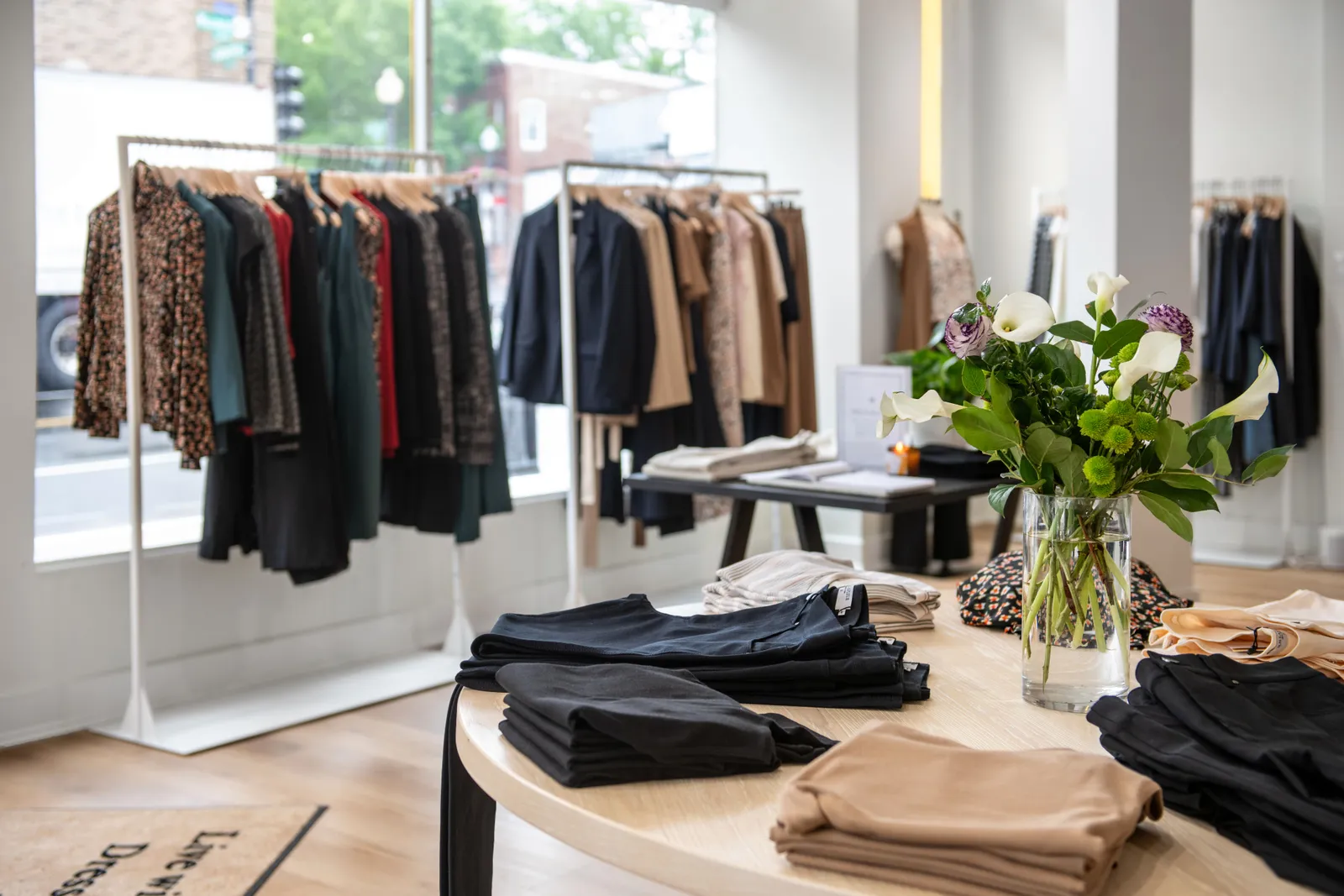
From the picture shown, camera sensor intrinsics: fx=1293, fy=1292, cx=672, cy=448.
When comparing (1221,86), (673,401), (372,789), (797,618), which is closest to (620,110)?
(673,401)

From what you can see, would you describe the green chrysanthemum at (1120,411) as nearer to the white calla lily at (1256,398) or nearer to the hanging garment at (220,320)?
the white calla lily at (1256,398)

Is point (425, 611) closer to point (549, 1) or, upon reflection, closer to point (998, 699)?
point (549, 1)

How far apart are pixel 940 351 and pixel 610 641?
3.23 meters

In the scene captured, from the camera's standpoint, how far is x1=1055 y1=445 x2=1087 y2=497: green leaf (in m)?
1.42

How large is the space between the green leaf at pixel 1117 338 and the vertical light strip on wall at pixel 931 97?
525 cm

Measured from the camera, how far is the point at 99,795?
3.30 metres

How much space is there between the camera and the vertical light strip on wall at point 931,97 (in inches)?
258

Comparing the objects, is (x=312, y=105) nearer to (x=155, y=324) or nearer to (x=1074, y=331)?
(x=155, y=324)

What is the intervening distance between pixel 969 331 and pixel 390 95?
4054 millimetres

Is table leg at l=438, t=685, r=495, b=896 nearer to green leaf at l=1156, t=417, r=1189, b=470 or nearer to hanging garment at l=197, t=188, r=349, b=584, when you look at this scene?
green leaf at l=1156, t=417, r=1189, b=470

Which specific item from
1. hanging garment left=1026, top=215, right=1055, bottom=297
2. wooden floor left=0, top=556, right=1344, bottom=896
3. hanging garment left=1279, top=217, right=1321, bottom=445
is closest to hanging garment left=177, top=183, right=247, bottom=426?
wooden floor left=0, top=556, right=1344, bottom=896

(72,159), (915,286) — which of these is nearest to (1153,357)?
(72,159)

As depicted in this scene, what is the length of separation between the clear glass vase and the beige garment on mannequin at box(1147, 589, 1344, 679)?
160 mm

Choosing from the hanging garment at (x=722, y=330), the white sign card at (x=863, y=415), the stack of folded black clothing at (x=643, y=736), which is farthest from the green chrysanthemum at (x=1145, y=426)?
the hanging garment at (x=722, y=330)
